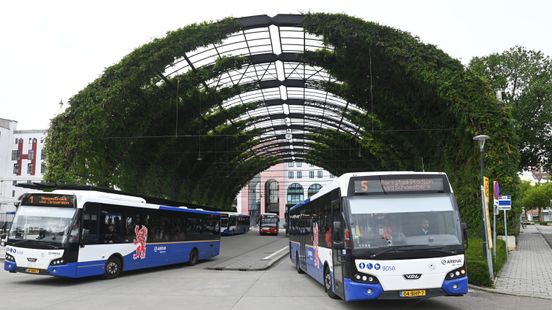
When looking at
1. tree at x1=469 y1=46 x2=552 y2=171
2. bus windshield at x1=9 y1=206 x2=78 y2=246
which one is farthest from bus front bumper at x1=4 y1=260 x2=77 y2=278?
tree at x1=469 y1=46 x2=552 y2=171

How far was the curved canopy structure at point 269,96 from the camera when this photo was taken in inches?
999

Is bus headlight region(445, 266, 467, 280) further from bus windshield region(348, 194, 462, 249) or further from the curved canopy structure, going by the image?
the curved canopy structure

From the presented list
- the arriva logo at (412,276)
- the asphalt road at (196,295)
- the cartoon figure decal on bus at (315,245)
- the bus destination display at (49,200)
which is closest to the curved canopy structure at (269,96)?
the bus destination display at (49,200)

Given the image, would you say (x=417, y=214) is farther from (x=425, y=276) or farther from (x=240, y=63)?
(x=240, y=63)

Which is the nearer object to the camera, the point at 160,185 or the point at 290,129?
the point at 160,185

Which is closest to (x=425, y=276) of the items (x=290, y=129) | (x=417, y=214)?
(x=417, y=214)

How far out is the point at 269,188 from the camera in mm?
110562

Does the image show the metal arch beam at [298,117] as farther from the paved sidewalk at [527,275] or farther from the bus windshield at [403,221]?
the bus windshield at [403,221]

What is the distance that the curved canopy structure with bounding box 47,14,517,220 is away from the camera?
2538cm

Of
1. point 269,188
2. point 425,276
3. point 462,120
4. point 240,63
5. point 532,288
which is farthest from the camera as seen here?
point 269,188

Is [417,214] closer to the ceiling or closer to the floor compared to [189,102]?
closer to the floor

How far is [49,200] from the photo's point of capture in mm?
15477

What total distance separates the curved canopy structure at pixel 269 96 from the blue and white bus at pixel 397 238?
608 inches

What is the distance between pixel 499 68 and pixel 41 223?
37.9m
